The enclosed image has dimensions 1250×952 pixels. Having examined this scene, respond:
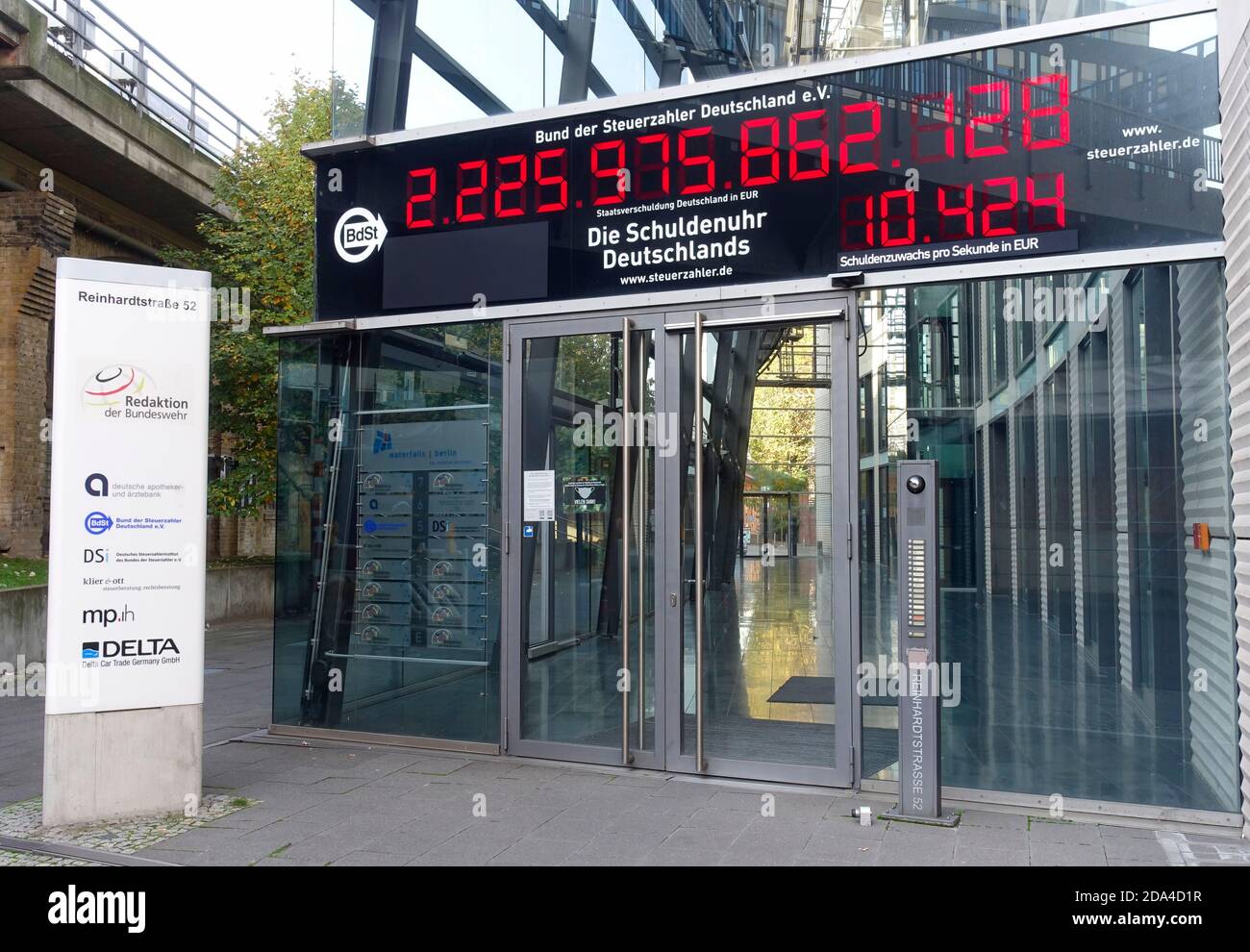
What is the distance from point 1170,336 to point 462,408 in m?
4.45

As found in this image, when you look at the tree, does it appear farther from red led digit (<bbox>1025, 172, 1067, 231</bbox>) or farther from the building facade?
red led digit (<bbox>1025, 172, 1067, 231</bbox>)

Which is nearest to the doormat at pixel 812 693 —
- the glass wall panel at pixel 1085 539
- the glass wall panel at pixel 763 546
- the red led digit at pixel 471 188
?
the glass wall panel at pixel 763 546

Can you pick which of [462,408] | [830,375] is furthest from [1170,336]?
[462,408]

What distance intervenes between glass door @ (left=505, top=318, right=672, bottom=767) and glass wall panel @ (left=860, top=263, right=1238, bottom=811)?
1.50 m

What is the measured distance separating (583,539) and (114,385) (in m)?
2.96

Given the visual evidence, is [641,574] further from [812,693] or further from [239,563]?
[239,563]

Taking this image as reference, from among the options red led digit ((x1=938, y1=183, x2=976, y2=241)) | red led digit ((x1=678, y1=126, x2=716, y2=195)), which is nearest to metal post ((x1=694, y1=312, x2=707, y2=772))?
red led digit ((x1=678, y1=126, x2=716, y2=195))

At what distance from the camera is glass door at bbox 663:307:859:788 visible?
6.30 meters

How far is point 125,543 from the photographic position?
18.7 feet

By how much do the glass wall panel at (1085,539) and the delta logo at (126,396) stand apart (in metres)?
4.02

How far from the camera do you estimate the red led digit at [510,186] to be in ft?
24.0

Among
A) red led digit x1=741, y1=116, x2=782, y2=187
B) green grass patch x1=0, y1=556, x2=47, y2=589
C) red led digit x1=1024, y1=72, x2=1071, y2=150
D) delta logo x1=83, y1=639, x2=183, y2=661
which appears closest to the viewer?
delta logo x1=83, y1=639, x2=183, y2=661

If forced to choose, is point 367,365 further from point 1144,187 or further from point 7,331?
point 7,331

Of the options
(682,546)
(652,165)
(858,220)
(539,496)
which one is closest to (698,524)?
(682,546)
